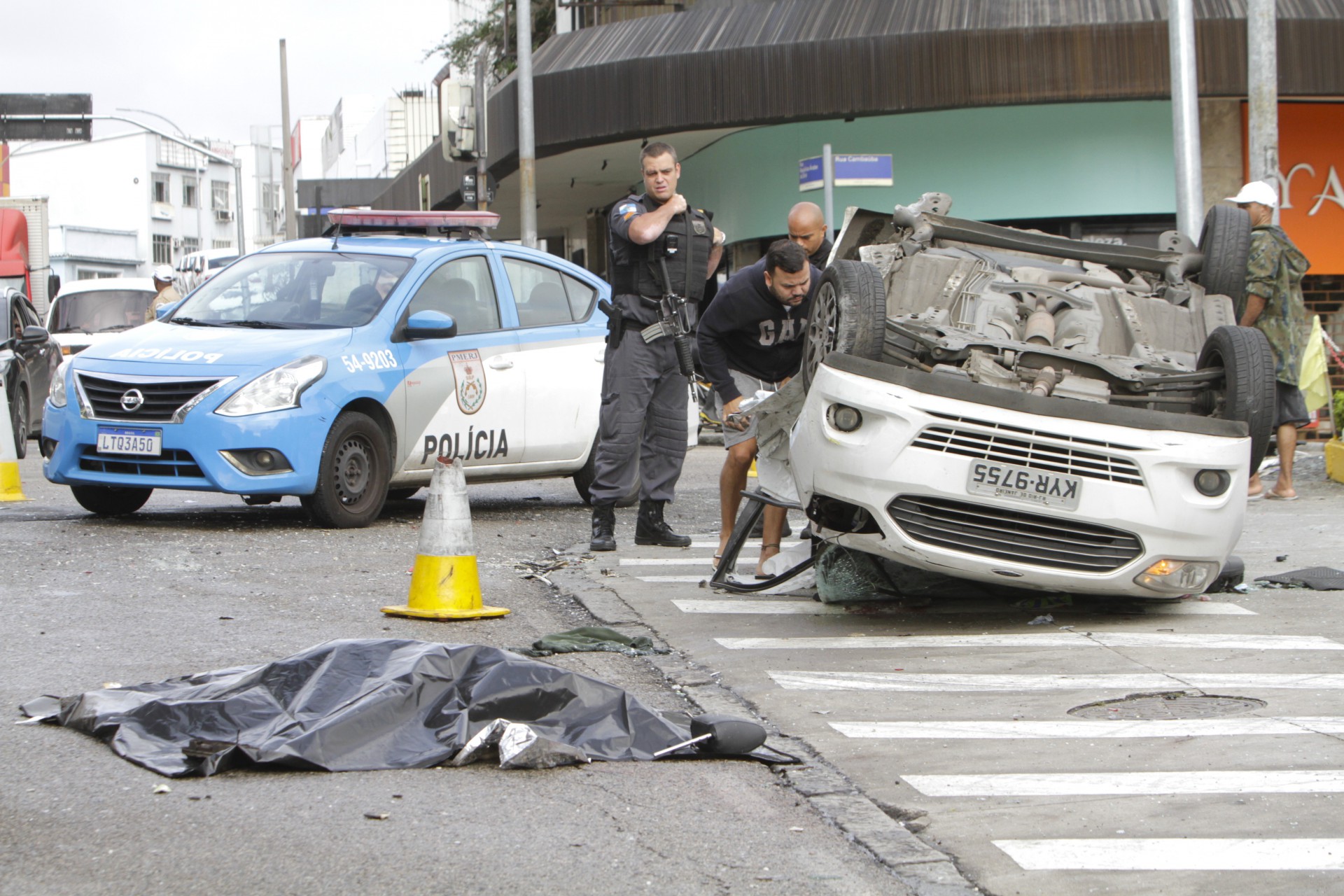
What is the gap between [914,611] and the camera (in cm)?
713

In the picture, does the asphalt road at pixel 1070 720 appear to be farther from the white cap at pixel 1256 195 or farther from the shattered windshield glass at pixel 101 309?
the shattered windshield glass at pixel 101 309

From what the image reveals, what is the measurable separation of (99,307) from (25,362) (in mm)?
4328

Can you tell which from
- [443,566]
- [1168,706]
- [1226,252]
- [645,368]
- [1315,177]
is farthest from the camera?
[1315,177]

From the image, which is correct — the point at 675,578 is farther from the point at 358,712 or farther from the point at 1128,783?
the point at 1128,783

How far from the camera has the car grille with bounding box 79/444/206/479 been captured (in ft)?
29.3

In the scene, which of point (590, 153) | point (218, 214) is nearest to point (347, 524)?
point (590, 153)

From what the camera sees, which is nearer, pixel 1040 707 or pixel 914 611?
pixel 1040 707

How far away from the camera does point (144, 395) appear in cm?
905

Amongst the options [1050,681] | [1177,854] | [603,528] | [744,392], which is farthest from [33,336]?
[1177,854]

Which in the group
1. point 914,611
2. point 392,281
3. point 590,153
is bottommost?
point 914,611

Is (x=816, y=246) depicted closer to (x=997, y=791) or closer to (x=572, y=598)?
(x=572, y=598)

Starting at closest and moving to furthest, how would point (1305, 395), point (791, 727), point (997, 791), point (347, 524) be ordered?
1. point (997, 791)
2. point (791, 727)
3. point (347, 524)
4. point (1305, 395)

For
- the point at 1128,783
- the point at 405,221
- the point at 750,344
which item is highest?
the point at 405,221

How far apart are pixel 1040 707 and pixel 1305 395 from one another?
27.9ft
